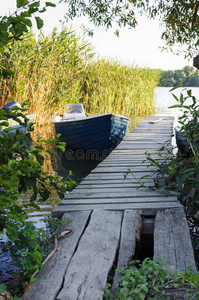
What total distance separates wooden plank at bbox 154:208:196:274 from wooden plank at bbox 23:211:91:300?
0.57 meters

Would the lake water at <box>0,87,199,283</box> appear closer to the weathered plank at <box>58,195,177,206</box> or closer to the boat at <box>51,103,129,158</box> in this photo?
the boat at <box>51,103,129,158</box>

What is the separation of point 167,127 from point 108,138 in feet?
6.84

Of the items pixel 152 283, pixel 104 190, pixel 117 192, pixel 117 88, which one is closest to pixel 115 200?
pixel 117 192

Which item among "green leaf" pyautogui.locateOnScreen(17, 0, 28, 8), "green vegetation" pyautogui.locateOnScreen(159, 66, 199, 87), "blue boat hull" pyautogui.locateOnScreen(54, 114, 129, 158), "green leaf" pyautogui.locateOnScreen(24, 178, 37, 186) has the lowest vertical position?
"blue boat hull" pyautogui.locateOnScreen(54, 114, 129, 158)

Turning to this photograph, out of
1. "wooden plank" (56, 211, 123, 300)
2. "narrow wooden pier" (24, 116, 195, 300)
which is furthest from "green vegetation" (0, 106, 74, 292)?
"wooden plank" (56, 211, 123, 300)

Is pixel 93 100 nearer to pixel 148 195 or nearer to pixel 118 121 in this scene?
pixel 118 121

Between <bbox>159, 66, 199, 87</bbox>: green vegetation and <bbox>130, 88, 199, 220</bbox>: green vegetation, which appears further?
<bbox>159, 66, 199, 87</bbox>: green vegetation

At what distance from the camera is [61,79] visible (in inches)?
480

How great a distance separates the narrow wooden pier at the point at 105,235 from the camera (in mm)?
1894

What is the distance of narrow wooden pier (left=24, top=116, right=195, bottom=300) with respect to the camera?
1.89 m

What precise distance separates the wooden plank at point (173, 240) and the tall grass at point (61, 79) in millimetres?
8035

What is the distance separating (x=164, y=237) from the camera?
2406 millimetres

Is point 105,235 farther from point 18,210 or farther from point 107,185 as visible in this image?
point 107,185

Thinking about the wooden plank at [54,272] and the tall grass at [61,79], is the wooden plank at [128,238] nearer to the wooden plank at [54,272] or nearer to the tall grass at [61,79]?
the wooden plank at [54,272]
